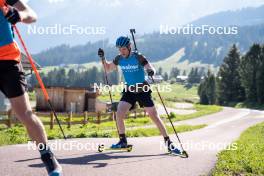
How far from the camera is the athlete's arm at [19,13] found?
15.1ft

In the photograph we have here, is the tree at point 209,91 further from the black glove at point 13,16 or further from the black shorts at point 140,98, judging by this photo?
the black glove at point 13,16

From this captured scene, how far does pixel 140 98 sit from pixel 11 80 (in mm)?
5469

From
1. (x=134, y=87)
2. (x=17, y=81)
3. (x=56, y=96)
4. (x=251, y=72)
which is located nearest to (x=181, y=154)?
(x=134, y=87)

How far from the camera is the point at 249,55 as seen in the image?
9544 centimetres

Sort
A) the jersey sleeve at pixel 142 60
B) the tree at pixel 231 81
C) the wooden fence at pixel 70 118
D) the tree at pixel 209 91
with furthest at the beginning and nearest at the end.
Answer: the tree at pixel 209 91 → the tree at pixel 231 81 → the wooden fence at pixel 70 118 → the jersey sleeve at pixel 142 60

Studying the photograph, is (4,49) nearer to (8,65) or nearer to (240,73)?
(8,65)

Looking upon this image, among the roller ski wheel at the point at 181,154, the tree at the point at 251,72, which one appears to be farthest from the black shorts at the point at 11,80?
the tree at the point at 251,72

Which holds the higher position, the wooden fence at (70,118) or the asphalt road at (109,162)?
the asphalt road at (109,162)

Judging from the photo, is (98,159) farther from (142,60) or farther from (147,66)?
(142,60)

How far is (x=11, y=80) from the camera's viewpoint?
4.93 meters

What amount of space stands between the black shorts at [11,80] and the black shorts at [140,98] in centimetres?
532

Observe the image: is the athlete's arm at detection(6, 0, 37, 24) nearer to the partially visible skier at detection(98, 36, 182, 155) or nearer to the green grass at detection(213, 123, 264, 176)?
the green grass at detection(213, 123, 264, 176)

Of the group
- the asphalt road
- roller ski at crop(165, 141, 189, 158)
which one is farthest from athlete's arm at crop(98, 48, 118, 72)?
roller ski at crop(165, 141, 189, 158)

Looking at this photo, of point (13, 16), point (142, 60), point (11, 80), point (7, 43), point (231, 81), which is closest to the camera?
point (13, 16)
